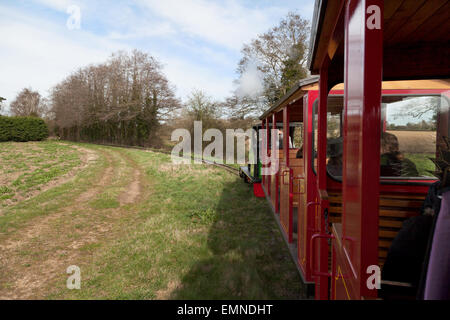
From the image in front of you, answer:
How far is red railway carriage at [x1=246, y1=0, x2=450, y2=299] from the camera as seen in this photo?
1.14 metres

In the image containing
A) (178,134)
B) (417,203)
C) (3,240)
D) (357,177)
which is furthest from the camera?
(178,134)

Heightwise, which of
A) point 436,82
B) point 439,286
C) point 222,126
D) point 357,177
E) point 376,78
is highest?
point 222,126

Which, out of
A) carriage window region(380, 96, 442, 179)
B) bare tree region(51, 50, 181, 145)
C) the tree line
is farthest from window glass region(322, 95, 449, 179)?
bare tree region(51, 50, 181, 145)

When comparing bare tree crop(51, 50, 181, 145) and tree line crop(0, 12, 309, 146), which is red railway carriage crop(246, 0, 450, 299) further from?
bare tree crop(51, 50, 181, 145)

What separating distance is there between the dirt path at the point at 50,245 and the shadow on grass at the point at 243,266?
216 centimetres

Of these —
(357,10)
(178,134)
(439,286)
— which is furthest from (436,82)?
(178,134)

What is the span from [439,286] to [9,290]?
5219 millimetres

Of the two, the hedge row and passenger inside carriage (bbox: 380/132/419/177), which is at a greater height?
the hedge row

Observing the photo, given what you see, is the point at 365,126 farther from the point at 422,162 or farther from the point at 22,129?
the point at 22,129

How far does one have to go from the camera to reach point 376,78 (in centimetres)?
111

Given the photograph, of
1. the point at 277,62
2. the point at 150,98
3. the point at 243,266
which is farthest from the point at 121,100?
the point at 243,266

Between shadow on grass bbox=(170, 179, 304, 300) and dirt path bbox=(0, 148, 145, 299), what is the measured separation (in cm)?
216

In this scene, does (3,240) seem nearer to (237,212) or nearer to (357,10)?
(237,212)

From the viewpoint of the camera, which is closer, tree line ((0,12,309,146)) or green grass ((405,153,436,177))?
green grass ((405,153,436,177))
